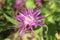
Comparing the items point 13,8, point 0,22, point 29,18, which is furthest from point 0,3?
point 29,18

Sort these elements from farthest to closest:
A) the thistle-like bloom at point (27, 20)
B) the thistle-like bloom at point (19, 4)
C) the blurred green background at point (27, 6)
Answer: the thistle-like bloom at point (19, 4) → the blurred green background at point (27, 6) → the thistle-like bloom at point (27, 20)

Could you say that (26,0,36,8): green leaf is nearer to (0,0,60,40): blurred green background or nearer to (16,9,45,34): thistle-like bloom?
(0,0,60,40): blurred green background

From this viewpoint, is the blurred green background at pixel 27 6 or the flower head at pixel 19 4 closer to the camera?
the blurred green background at pixel 27 6

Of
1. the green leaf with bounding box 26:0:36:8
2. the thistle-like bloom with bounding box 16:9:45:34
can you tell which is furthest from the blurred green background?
the thistle-like bloom with bounding box 16:9:45:34

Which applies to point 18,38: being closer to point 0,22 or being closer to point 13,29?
point 13,29

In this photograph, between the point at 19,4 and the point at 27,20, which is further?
the point at 19,4

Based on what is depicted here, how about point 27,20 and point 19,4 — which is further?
point 19,4

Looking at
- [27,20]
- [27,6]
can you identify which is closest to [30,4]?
[27,6]

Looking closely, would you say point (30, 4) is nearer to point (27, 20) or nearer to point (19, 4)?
point (19, 4)

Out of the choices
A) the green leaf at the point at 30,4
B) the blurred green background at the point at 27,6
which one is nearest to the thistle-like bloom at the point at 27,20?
the blurred green background at the point at 27,6

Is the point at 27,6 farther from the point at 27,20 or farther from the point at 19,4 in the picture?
the point at 27,20

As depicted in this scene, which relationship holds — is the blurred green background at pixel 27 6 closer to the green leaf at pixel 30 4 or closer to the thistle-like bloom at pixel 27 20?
the green leaf at pixel 30 4
